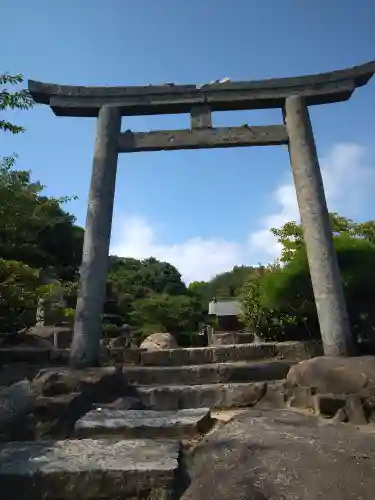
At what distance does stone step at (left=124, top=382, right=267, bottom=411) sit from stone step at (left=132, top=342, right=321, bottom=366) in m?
1.29

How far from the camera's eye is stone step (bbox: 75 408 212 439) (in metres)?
2.72

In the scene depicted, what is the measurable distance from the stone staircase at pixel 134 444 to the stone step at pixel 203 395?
0.01 meters

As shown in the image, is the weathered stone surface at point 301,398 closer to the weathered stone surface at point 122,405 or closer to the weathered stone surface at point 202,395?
the weathered stone surface at point 202,395

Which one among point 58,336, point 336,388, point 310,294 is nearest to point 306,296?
point 310,294

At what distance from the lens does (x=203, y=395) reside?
179 inches

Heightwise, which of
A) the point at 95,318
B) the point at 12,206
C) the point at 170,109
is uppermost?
the point at 170,109

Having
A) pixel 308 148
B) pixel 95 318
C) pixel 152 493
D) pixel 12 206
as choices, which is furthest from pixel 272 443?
pixel 12 206

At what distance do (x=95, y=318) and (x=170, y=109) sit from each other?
3651 millimetres

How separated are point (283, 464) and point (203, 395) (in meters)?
2.79

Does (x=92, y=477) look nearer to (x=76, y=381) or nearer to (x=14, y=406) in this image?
(x=14, y=406)

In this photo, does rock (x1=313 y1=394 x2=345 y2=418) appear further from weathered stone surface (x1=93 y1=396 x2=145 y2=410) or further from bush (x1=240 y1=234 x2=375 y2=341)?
bush (x1=240 y1=234 x2=375 y2=341)

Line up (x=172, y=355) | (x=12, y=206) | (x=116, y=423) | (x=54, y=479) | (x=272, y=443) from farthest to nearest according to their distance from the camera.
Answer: (x=12, y=206)
(x=172, y=355)
(x=116, y=423)
(x=272, y=443)
(x=54, y=479)

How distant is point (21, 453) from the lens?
229cm

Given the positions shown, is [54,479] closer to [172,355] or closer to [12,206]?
[172,355]
